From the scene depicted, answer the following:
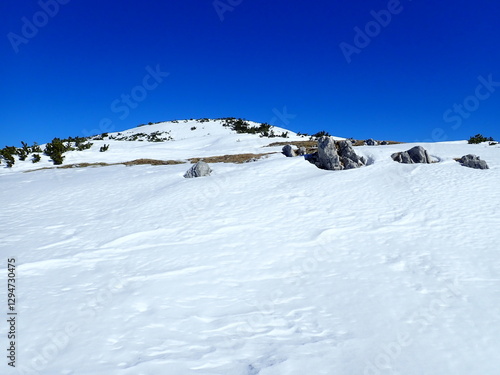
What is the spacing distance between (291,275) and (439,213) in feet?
19.3

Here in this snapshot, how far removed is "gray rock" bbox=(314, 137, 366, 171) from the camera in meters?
14.3

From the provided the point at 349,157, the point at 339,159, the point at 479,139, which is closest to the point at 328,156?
the point at 339,159

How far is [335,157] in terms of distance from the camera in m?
14.3

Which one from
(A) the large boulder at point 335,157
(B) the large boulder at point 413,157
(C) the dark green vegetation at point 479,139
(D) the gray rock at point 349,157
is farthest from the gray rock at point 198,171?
(C) the dark green vegetation at point 479,139

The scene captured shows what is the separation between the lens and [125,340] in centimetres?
380

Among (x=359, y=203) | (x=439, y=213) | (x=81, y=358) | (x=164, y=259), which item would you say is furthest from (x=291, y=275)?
(x=439, y=213)

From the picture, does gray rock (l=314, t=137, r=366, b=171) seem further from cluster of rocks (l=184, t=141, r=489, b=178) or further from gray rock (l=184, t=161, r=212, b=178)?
gray rock (l=184, t=161, r=212, b=178)

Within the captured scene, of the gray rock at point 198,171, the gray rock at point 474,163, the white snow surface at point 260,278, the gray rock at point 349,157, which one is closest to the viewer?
the white snow surface at point 260,278

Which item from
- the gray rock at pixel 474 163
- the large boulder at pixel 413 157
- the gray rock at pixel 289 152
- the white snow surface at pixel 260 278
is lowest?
the white snow surface at pixel 260 278

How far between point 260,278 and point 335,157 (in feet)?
33.4

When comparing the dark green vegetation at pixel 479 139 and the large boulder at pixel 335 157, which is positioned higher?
the dark green vegetation at pixel 479 139

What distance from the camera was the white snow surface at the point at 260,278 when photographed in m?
3.59

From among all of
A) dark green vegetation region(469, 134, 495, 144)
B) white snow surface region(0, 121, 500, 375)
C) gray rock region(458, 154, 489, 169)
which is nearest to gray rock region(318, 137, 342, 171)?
white snow surface region(0, 121, 500, 375)

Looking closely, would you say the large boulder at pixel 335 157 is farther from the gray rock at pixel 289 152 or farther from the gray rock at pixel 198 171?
the gray rock at pixel 198 171
